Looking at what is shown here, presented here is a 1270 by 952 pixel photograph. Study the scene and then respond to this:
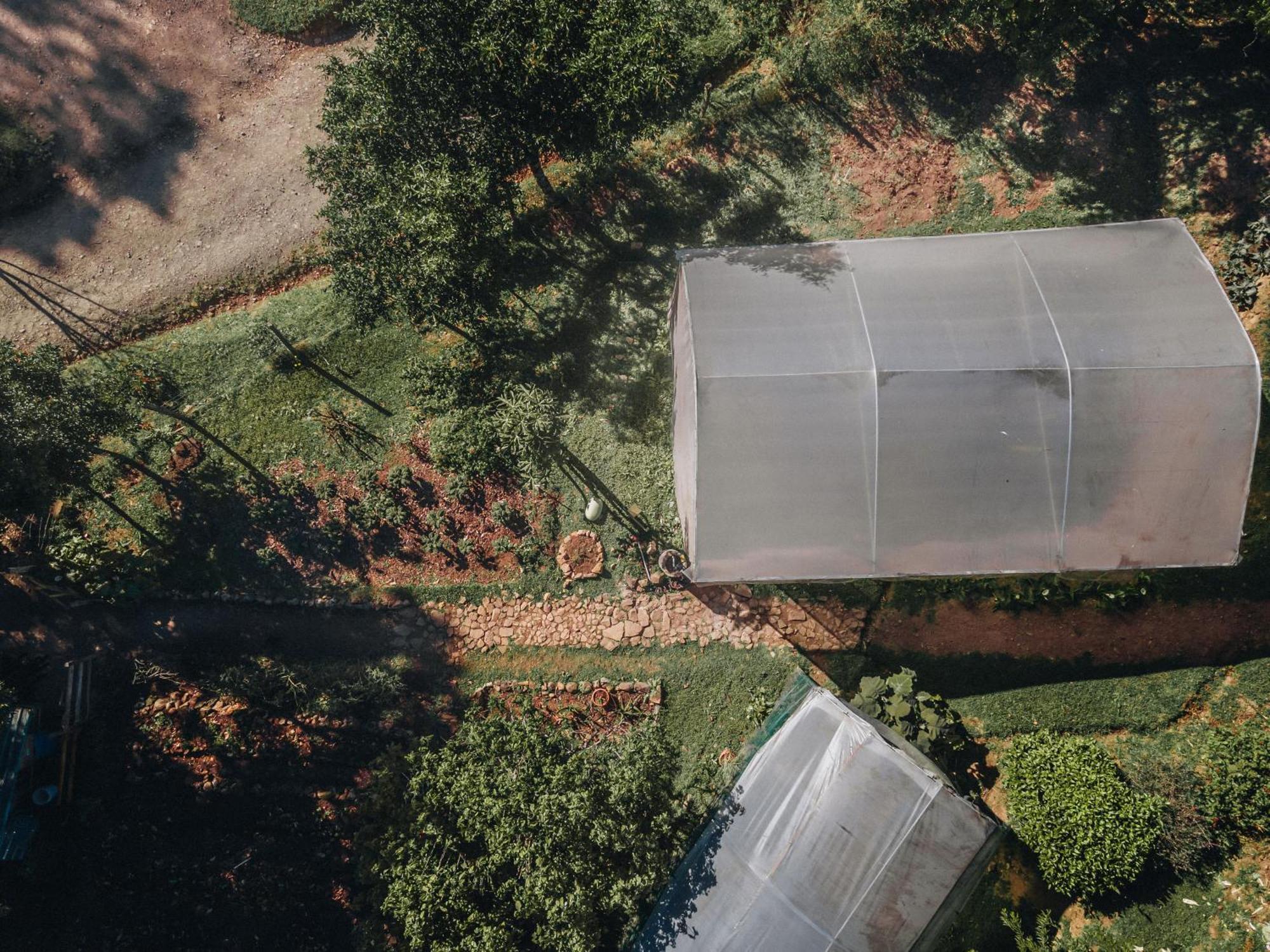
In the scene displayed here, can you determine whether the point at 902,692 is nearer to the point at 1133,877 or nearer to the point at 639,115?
the point at 1133,877

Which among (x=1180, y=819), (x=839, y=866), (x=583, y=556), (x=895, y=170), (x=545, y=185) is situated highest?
(x=545, y=185)

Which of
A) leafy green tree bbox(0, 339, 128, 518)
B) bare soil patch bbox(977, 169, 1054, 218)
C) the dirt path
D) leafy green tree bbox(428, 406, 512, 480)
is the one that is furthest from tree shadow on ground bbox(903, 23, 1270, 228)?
leafy green tree bbox(0, 339, 128, 518)

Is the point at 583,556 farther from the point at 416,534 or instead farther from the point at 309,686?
the point at 309,686

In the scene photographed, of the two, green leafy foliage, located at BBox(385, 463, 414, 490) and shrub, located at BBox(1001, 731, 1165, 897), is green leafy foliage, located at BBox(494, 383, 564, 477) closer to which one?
green leafy foliage, located at BBox(385, 463, 414, 490)

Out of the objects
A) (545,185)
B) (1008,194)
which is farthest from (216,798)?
(1008,194)

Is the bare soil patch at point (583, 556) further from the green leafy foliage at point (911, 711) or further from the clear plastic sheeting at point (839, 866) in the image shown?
the green leafy foliage at point (911, 711)

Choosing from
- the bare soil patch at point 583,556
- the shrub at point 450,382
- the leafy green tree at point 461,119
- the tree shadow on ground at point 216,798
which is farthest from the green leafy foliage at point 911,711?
the leafy green tree at point 461,119
